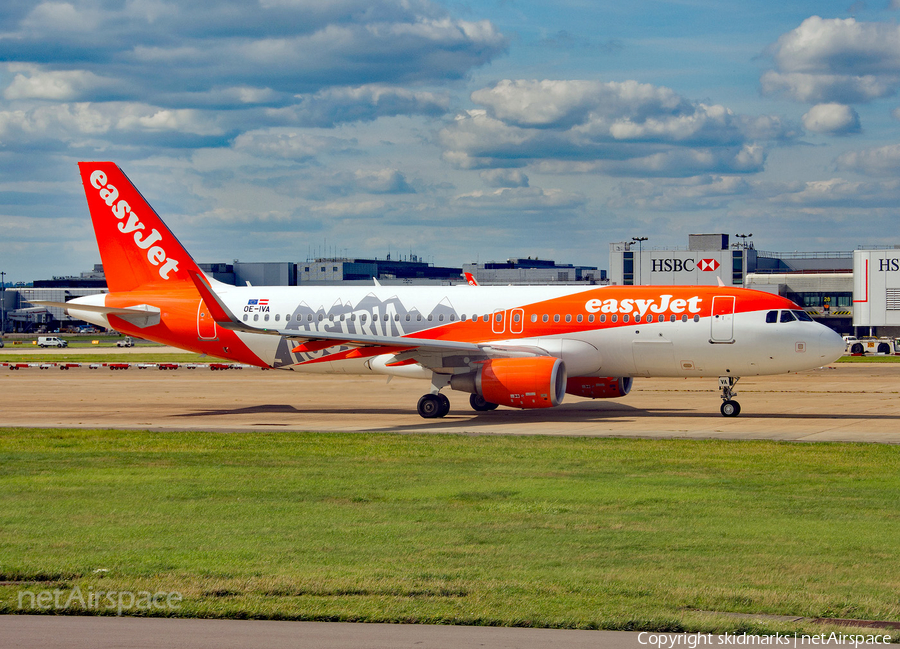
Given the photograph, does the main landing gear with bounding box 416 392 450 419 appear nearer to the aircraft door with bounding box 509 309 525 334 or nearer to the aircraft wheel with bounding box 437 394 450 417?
the aircraft wheel with bounding box 437 394 450 417

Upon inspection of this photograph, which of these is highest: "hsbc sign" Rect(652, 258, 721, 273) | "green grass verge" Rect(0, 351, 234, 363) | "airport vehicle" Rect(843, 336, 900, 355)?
"hsbc sign" Rect(652, 258, 721, 273)

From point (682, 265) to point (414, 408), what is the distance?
87.2m

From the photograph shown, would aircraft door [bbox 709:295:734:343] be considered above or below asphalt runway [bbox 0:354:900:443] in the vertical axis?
above

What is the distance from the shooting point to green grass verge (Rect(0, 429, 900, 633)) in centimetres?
1027

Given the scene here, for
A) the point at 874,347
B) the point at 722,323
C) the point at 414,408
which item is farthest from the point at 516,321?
the point at 874,347

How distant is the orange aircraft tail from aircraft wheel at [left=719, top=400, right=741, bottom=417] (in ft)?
68.5

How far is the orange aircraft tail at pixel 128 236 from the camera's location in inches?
1464

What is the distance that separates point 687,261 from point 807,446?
96972 millimetres

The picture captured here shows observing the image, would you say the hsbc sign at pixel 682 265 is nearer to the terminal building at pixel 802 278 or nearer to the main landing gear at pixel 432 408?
the terminal building at pixel 802 278

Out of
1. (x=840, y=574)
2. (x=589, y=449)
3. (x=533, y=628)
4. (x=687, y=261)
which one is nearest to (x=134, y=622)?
(x=533, y=628)

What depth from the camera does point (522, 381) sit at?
30938 mm

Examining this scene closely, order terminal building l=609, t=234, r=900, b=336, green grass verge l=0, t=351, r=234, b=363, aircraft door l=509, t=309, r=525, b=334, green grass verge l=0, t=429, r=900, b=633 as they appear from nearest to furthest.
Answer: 1. green grass verge l=0, t=429, r=900, b=633
2. aircraft door l=509, t=309, r=525, b=334
3. green grass verge l=0, t=351, r=234, b=363
4. terminal building l=609, t=234, r=900, b=336

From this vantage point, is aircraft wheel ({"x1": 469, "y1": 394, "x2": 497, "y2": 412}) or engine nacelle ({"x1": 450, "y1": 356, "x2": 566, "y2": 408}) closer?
engine nacelle ({"x1": 450, "y1": 356, "x2": 566, "y2": 408})

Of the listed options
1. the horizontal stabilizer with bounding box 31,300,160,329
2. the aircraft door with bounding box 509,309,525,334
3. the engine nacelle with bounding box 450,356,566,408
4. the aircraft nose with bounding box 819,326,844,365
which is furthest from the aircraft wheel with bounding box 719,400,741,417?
the horizontal stabilizer with bounding box 31,300,160,329
